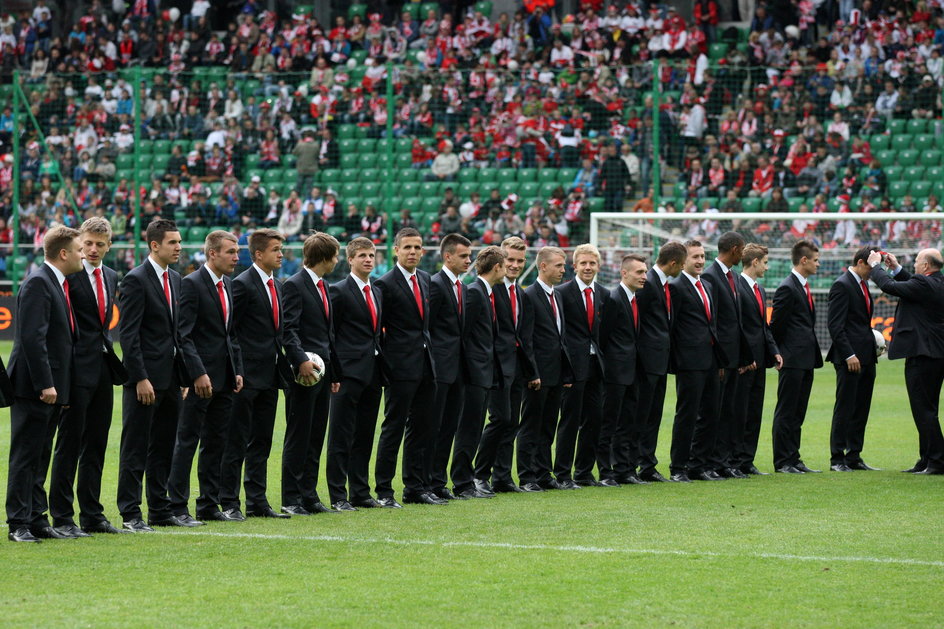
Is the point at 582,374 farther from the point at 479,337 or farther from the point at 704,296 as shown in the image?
the point at 704,296

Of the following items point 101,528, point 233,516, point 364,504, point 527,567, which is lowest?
point 364,504

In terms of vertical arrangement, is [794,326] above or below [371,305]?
below

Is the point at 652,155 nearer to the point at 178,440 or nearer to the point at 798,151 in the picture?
the point at 798,151

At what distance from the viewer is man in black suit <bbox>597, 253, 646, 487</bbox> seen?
1134 cm

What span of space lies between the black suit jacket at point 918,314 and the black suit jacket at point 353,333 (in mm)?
4586

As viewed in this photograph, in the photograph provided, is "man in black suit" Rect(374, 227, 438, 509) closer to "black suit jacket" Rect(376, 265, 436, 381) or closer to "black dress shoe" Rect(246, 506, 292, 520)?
"black suit jacket" Rect(376, 265, 436, 381)

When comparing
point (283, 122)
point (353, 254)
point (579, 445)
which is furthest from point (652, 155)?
point (353, 254)

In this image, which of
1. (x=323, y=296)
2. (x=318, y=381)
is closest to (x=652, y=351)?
(x=323, y=296)

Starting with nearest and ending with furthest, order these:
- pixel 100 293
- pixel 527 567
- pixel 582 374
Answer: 1. pixel 527 567
2. pixel 100 293
3. pixel 582 374

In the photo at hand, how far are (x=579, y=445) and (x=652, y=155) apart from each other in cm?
1238

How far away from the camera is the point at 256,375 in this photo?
9.28m

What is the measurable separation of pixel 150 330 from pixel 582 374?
3696 mm

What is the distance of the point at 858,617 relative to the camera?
6.28 m

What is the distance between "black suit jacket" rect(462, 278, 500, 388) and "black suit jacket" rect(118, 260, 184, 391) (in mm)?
2352
